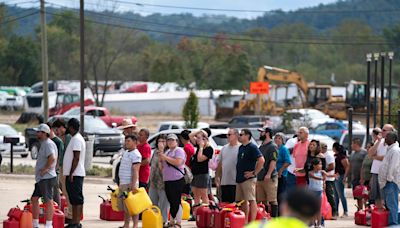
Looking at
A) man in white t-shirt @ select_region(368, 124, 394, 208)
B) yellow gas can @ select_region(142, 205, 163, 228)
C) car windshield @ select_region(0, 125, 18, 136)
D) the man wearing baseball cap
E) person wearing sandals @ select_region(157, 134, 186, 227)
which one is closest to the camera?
the man wearing baseball cap

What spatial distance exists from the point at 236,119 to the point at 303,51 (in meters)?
102

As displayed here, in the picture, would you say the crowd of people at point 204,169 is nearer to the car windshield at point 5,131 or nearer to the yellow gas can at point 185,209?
the yellow gas can at point 185,209

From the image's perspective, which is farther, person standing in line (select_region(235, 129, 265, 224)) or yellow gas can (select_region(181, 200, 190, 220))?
yellow gas can (select_region(181, 200, 190, 220))

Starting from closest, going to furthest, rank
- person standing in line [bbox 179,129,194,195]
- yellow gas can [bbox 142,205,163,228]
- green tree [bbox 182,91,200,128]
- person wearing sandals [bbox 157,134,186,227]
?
yellow gas can [bbox 142,205,163,228]
person wearing sandals [bbox 157,134,186,227]
person standing in line [bbox 179,129,194,195]
green tree [bbox 182,91,200,128]

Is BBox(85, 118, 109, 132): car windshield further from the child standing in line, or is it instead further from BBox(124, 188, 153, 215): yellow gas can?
BBox(124, 188, 153, 215): yellow gas can

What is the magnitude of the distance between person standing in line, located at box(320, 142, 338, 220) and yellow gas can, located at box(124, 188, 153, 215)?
4.33m

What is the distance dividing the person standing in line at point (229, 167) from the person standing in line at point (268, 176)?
0.73 m

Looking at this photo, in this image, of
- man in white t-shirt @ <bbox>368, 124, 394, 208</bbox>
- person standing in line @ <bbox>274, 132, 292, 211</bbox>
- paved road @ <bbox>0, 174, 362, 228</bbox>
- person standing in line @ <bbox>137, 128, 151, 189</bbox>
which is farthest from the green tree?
person standing in line @ <bbox>137, 128, 151, 189</bbox>

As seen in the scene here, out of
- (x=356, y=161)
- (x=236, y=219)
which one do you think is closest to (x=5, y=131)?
(x=356, y=161)

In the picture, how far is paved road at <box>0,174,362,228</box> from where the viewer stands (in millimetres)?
19484

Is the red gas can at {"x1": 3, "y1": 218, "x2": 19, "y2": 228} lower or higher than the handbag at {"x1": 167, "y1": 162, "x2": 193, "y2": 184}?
lower

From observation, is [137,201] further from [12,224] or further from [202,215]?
[12,224]

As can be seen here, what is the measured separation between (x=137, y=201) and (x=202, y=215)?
1.66 meters

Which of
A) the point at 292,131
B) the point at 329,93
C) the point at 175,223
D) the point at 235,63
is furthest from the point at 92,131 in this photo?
the point at 235,63
